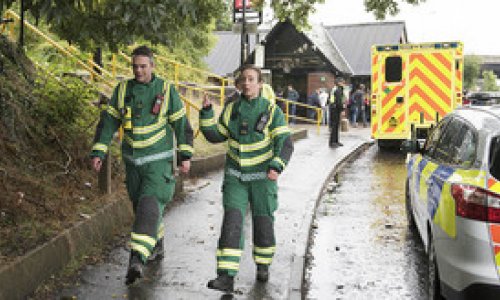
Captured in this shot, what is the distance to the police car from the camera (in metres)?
4.03

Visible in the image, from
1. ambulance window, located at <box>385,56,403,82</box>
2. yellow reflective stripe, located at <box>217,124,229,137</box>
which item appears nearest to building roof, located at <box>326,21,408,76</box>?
ambulance window, located at <box>385,56,403,82</box>

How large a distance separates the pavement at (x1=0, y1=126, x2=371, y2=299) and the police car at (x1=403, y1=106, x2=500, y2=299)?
113 cm

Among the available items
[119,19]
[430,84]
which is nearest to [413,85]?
[430,84]

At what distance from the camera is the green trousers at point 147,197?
16.5 feet

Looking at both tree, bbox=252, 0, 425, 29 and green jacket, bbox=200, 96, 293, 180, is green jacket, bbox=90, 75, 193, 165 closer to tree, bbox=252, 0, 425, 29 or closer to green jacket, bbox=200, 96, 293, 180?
green jacket, bbox=200, 96, 293, 180

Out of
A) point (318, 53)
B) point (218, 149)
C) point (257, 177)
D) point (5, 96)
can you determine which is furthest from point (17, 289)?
point (318, 53)

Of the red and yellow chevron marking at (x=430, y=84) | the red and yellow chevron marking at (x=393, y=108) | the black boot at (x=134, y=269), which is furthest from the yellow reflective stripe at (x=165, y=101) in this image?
the red and yellow chevron marking at (x=393, y=108)

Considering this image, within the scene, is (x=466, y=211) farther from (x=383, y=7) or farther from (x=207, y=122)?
(x=383, y=7)

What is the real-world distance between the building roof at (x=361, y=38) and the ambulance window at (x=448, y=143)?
28151 millimetres

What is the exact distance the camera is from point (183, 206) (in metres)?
8.13

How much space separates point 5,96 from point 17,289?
2.65 meters

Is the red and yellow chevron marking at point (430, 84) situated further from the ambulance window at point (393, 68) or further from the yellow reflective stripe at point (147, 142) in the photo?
the yellow reflective stripe at point (147, 142)

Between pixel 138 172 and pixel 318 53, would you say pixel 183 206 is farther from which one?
pixel 318 53

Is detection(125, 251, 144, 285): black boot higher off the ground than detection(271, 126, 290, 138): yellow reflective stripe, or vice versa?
detection(271, 126, 290, 138): yellow reflective stripe
